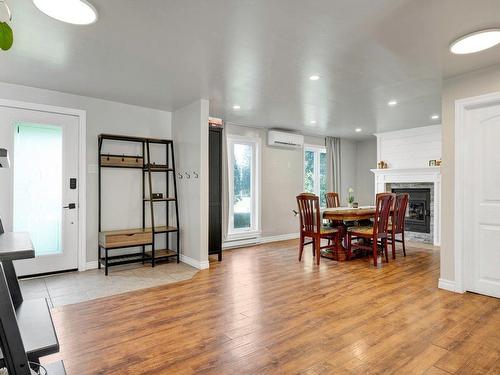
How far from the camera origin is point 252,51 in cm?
275

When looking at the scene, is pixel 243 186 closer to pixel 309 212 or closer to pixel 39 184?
pixel 309 212

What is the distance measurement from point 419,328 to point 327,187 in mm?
5246

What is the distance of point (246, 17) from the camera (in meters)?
2.19

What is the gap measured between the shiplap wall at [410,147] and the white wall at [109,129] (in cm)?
508

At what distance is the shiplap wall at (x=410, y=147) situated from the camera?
20.4 feet

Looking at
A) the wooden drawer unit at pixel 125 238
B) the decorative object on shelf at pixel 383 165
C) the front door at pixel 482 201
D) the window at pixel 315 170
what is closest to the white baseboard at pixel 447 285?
the front door at pixel 482 201

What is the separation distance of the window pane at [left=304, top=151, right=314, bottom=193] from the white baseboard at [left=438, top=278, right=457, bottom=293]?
4010 mm

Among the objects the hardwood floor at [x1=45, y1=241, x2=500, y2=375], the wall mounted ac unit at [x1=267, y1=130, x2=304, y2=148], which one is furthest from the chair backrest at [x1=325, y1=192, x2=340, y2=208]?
the hardwood floor at [x1=45, y1=241, x2=500, y2=375]

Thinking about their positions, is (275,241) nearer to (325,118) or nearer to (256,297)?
(325,118)

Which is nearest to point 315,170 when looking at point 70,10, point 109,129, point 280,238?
point 280,238

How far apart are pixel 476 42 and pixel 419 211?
4677 millimetres

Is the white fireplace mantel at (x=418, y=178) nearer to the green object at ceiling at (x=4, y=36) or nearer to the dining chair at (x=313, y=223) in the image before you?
the dining chair at (x=313, y=223)

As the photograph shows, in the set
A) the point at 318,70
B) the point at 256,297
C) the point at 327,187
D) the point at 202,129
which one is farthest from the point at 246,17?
the point at 327,187

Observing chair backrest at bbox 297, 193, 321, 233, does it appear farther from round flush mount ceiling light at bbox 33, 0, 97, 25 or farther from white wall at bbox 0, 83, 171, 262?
round flush mount ceiling light at bbox 33, 0, 97, 25
